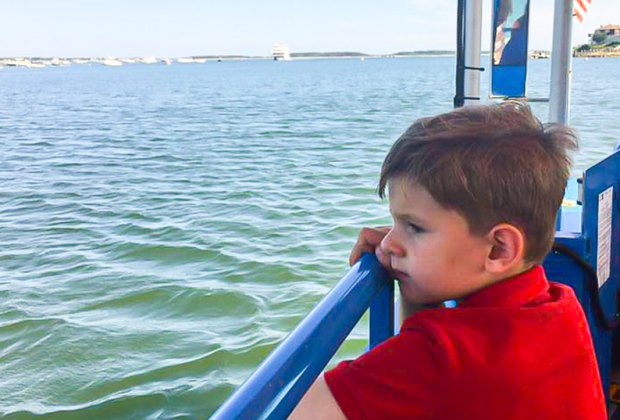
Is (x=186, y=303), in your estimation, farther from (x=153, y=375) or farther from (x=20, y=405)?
(x=20, y=405)

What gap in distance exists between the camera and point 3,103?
33.4m

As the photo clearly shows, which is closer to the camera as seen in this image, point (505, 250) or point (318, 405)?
point (318, 405)

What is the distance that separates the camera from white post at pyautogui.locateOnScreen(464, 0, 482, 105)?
2.95m

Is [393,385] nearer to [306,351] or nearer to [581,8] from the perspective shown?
[306,351]

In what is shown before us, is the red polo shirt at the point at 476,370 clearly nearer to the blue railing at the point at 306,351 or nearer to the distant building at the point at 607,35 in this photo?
the blue railing at the point at 306,351

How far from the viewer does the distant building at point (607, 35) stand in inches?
327

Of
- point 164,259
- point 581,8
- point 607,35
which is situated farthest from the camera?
point 607,35

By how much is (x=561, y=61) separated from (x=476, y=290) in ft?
7.66

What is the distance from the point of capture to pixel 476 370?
0.93 metres

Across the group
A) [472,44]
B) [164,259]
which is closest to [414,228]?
[472,44]

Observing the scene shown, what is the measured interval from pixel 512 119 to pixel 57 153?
15238mm

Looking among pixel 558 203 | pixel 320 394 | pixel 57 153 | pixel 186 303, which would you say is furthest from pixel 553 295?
pixel 57 153

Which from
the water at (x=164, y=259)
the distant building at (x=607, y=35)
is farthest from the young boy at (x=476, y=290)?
the distant building at (x=607, y=35)

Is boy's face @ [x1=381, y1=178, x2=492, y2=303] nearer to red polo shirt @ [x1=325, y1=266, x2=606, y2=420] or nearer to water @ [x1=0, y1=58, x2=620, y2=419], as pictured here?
red polo shirt @ [x1=325, y1=266, x2=606, y2=420]
